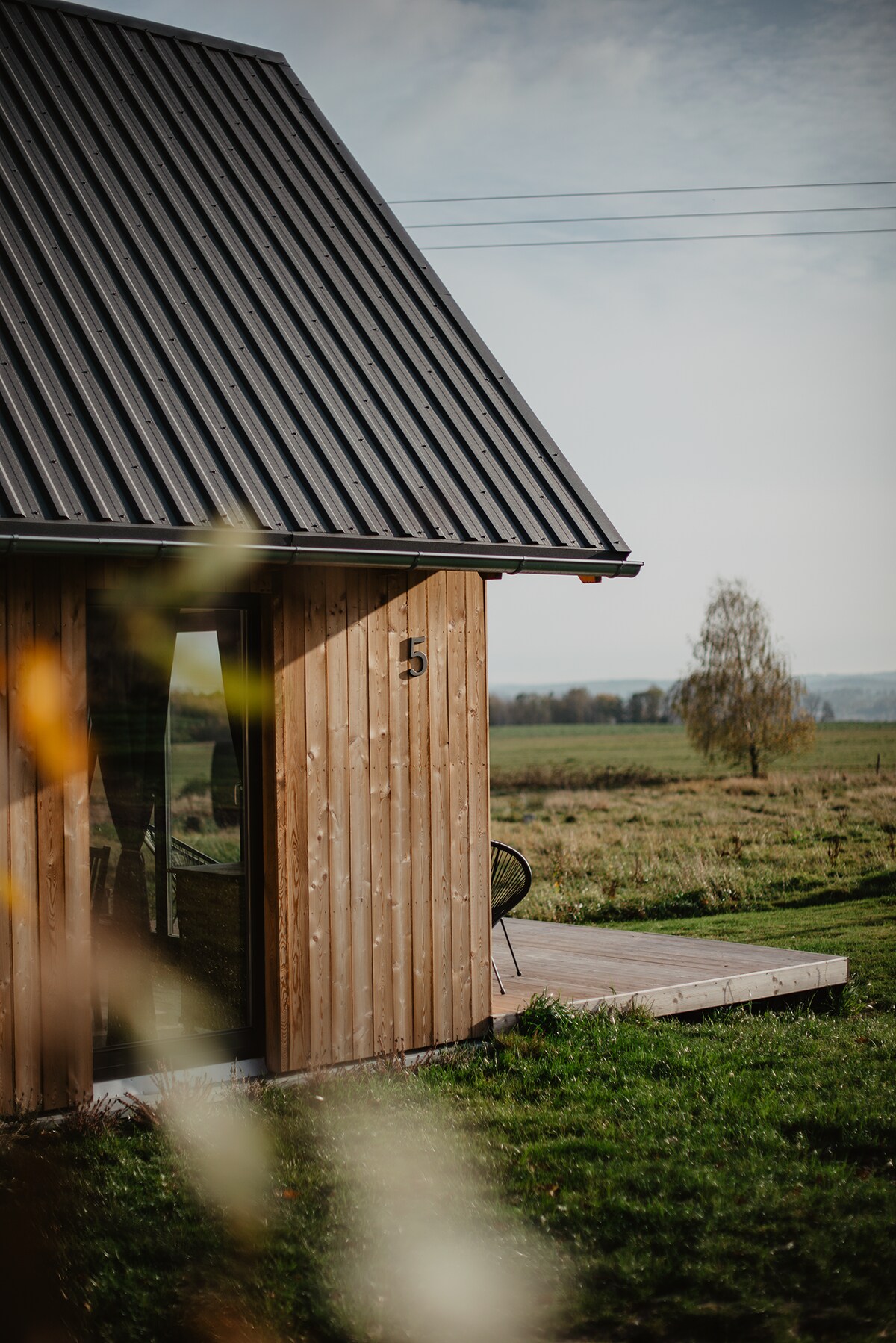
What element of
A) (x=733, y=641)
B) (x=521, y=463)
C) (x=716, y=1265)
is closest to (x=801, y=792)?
(x=733, y=641)

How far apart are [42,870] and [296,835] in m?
1.20

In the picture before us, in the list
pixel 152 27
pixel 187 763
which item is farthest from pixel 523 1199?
A: pixel 152 27

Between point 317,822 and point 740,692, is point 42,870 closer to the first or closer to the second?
point 317,822

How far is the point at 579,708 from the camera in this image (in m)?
114

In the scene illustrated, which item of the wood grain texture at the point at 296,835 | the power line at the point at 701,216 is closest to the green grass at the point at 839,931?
the wood grain texture at the point at 296,835

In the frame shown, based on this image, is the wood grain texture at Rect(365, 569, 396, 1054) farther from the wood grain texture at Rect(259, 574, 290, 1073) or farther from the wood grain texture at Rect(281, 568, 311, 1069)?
the wood grain texture at Rect(259, 574, 290, 1073)

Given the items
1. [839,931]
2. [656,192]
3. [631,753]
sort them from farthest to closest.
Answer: [631,753] → [656,192] → [839,931]

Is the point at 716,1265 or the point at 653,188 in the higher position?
the point at 653,188

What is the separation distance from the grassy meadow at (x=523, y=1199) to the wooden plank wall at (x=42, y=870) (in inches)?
9.4

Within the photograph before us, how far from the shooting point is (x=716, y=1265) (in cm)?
404

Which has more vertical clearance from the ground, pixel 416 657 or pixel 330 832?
pixel 416 657

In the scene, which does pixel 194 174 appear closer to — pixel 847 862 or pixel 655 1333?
pixel 655 1333

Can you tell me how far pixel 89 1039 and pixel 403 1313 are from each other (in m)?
1.96

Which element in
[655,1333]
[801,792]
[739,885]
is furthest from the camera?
[801,792]
